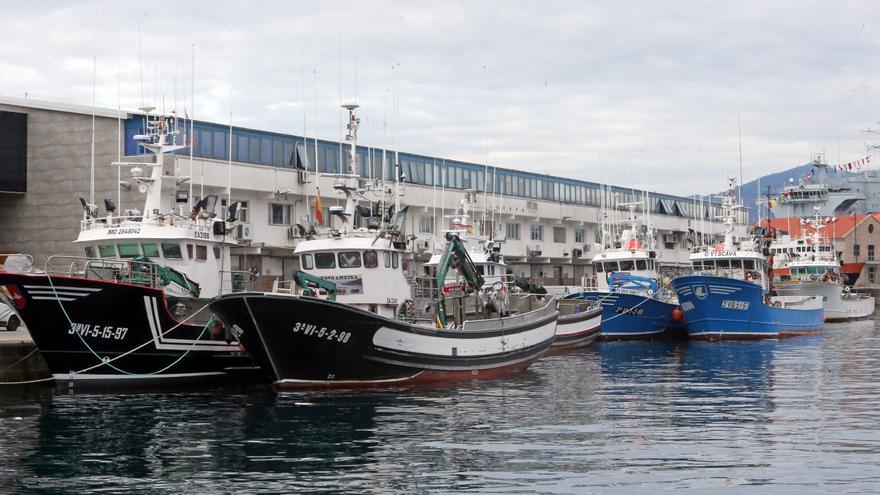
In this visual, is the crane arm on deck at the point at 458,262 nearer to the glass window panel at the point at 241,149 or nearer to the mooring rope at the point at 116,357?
the mooring rope at the point at 116,357

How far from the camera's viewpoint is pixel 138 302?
26219 mm

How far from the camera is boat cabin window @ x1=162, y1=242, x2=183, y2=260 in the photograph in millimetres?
29312

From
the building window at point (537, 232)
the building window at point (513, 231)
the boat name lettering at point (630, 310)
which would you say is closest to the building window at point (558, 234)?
the building window at point (537, 232)

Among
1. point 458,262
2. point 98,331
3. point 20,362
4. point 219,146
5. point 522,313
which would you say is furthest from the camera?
point 219,146

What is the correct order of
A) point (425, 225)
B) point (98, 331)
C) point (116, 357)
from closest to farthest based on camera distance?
point (98, 331), point (116, 357), point (425, 225)

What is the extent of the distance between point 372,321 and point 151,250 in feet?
26.4

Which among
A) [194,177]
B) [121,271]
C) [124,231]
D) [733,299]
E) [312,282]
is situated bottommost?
[733,299]

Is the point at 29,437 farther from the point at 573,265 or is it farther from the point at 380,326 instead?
the point at 573,265

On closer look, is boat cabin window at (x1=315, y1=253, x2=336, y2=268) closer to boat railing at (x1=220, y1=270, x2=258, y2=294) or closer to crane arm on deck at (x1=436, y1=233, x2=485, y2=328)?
crane arm on deck at (x1=436, y1=233, x2=485, y2=328)

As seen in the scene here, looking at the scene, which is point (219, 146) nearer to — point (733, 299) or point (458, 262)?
point (458, 262)

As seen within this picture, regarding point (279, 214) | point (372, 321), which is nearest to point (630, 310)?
point (279, 214)

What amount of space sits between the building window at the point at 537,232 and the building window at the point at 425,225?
37.3ft

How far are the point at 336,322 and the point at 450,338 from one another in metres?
3.94

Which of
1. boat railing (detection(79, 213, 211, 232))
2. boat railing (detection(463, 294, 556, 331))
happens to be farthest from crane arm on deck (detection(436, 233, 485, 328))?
boat railing (detection(79, 213, 211, 232))
